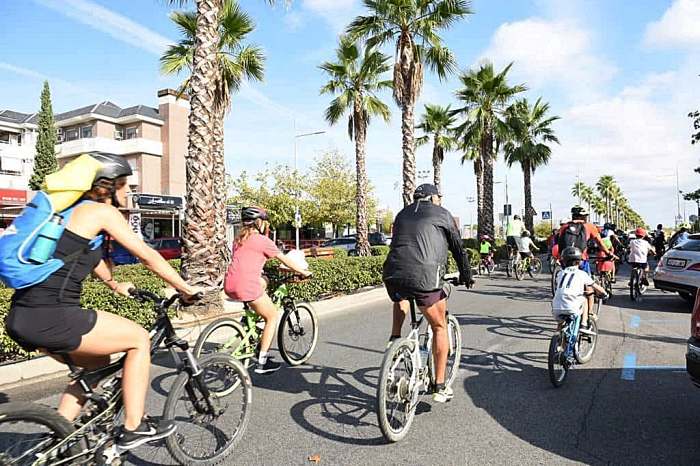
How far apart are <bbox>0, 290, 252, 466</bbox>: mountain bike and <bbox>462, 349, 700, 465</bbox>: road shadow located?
2.24 m

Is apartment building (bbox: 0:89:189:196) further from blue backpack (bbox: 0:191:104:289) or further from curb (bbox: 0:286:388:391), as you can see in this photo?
blue backpack (bbox: 0:191:104:289)

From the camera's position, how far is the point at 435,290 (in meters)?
4.20

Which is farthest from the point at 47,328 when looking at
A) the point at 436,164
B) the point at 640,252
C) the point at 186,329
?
the point at 436,164

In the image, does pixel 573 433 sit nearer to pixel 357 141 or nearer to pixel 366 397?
pixel 366 397

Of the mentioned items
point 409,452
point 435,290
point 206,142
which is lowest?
point 409,452

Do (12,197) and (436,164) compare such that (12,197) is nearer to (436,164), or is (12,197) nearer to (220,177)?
(220,177)

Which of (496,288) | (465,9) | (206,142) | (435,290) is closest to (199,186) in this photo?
(206,142)

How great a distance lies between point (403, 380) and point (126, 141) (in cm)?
4615

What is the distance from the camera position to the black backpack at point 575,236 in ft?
25.4

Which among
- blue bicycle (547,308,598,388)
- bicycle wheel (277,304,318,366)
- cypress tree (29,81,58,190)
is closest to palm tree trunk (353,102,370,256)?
bicycle wheel (277,304,318,366)

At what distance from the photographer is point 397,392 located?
3.91 metres

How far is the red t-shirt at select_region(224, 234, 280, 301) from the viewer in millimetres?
5285

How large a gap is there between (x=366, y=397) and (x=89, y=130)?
48205mm

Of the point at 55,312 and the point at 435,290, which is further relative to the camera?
the point at 435,290
